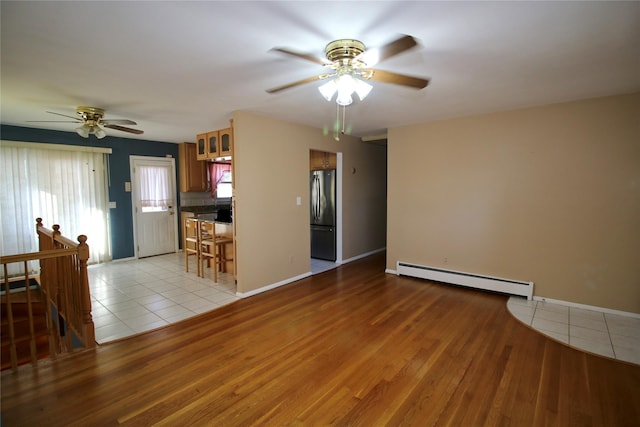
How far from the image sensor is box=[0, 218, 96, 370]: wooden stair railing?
2.50 m

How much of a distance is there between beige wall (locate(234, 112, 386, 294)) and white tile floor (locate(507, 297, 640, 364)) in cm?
299

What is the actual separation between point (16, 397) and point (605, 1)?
14.2ft

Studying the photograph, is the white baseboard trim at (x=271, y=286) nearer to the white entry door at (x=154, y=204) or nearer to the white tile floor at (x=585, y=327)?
the white tile floor at (x=585, y=327)

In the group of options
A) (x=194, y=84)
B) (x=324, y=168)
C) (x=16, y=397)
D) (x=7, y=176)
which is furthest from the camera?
(x=324, y=168)

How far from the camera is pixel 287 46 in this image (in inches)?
82.7

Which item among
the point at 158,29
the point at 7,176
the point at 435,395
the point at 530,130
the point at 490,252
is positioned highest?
the point at 158,29

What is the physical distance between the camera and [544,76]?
2689mm

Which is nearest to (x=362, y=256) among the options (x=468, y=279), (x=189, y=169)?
(x=468, y=279)

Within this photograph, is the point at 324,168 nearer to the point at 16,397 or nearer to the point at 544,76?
the point at 544,76

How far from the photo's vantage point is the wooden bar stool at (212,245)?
15.2 feet

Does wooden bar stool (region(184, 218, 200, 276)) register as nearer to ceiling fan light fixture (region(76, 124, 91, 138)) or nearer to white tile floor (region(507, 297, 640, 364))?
ceiling fan light fixture (region(76, 124, 91, 138))

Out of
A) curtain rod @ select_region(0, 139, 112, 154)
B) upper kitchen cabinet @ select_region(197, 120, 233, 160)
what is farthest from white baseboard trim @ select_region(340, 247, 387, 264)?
curtain rod @ select_region(0, 139, 112, 154)

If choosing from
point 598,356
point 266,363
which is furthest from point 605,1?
point 266,363

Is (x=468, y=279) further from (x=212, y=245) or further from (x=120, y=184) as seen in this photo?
(x=120, y=184)
